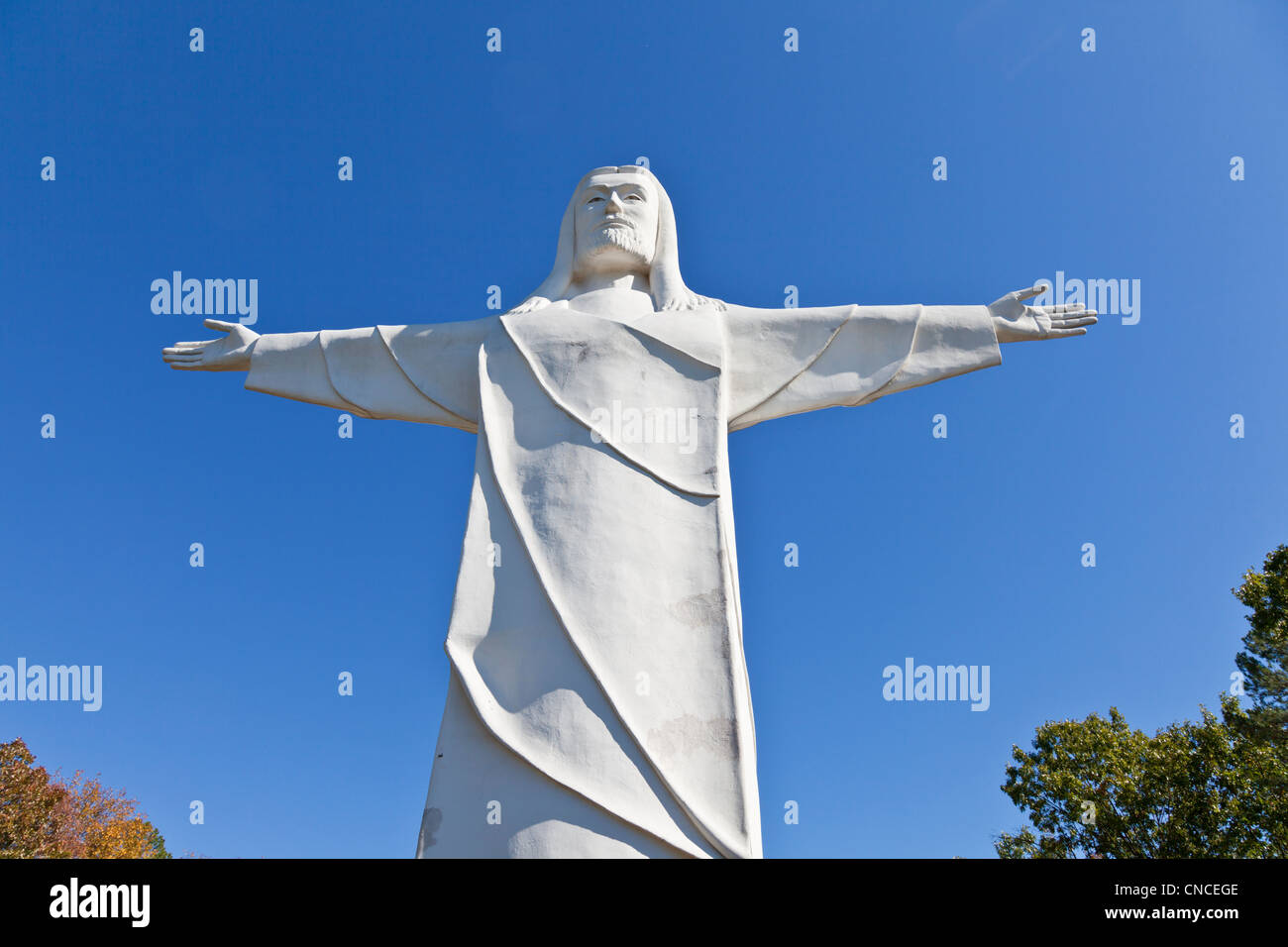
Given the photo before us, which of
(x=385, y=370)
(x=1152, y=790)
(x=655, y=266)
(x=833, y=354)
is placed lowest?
(x=1152, y=790)

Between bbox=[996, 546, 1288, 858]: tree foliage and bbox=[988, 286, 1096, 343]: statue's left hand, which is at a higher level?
bbox=[988, 286, 1096, 343]: statue's left hand

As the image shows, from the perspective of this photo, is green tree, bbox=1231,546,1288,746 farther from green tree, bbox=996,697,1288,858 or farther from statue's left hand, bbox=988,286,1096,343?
statue's left hand, bbox=988,286,1096,343

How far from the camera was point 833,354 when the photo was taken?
763 cm

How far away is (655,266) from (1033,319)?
9.10ft

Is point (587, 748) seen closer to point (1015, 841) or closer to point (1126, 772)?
point (1126, 772)

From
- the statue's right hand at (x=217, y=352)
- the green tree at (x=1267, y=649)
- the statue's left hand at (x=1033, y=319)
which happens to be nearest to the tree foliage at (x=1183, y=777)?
the green tree at (x=1267, y=649)

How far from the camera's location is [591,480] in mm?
6910

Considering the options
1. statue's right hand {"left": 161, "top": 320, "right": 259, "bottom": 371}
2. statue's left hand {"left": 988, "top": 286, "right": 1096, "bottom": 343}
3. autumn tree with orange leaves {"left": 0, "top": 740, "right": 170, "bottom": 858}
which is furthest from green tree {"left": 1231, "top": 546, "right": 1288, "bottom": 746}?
autumn tree with orange leaves {"left": 0, "top": 740, "right": 170, "bottom": 858}

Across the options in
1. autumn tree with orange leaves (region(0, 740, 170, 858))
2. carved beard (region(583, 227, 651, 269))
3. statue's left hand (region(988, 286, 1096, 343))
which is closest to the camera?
statue's left hand (region(988, 286, 1096, 343))

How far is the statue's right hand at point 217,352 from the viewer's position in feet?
26.5

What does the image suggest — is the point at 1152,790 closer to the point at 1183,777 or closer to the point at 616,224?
the point at 1183,777

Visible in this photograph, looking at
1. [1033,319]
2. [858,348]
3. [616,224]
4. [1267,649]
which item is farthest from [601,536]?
[1267,649]

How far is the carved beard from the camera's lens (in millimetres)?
8031
